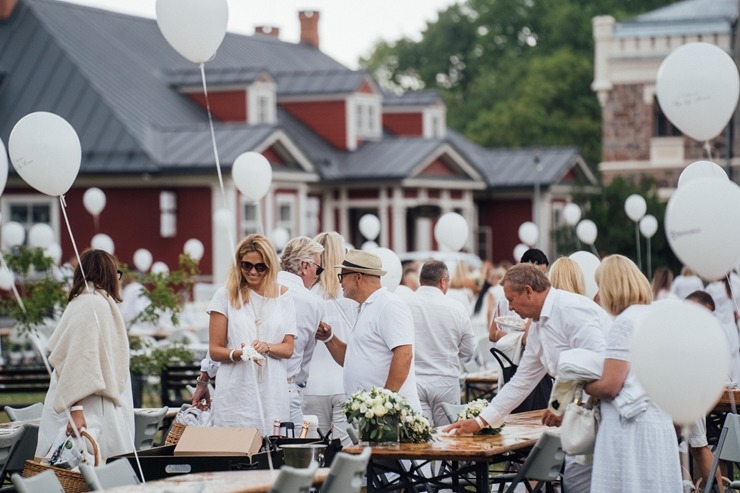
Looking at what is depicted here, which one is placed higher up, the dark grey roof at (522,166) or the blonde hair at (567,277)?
the dark grey roof at (522,166)

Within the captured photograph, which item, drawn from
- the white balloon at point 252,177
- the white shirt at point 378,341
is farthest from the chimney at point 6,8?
the white shirt at point 378,341

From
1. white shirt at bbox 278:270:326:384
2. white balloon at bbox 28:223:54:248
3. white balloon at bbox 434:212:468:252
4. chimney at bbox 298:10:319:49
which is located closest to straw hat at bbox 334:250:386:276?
white shirt at bbox 278:270:326:384

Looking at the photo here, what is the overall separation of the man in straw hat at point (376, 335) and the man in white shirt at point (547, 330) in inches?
17.4

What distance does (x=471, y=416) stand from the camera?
836cm

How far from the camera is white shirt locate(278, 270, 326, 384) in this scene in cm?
930

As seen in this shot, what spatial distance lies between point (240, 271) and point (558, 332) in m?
1.90

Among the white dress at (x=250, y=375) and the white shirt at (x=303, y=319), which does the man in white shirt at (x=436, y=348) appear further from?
the white dress at (x=250, y=375)

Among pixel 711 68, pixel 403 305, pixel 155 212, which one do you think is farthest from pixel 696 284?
pixel 155 212

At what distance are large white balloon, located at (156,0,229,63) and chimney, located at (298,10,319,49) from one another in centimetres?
4028

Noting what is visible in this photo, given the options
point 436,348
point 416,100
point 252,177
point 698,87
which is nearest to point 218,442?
point 436,348

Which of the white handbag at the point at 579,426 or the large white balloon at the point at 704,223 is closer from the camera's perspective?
the large white balloon at the point at 704,223

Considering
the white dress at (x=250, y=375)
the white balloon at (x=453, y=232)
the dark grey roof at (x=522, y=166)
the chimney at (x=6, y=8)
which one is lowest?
the white dress at (x=250, y=375)

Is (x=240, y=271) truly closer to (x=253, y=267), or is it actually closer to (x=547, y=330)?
(x=253, y=267)

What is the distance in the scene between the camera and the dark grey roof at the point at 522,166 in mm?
45531
